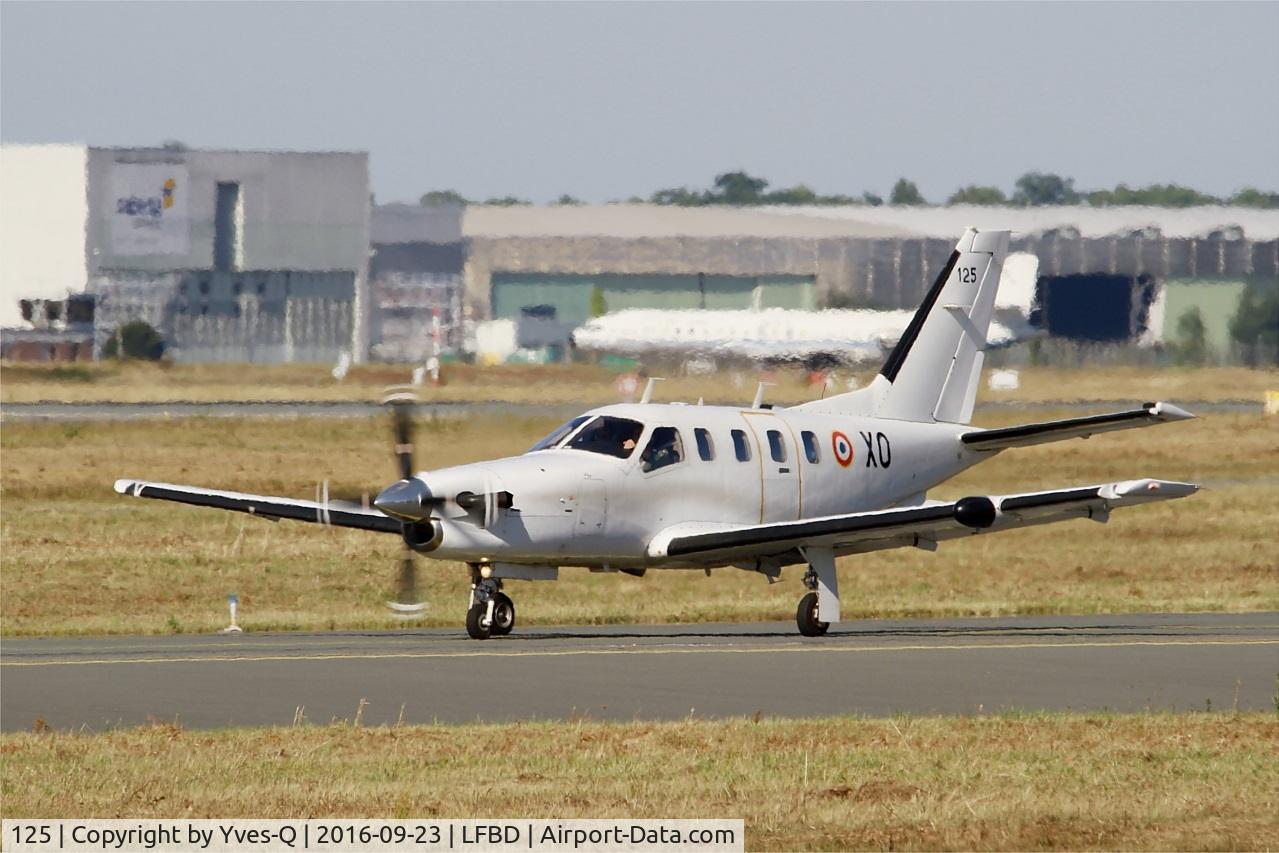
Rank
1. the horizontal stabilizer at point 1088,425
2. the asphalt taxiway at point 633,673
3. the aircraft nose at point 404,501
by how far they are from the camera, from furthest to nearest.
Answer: the horizontal stabilizer at point 1088,425
the aircraft nose at point 404,501
the asphalt taxiway at point 633,673

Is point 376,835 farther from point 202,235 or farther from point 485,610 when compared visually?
point 202,235

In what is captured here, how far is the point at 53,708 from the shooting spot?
16984mm

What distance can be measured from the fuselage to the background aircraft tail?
0.59 meters

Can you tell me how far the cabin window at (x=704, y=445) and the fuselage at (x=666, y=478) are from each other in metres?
0.02

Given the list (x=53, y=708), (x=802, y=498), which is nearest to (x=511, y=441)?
(x=802, y=498)

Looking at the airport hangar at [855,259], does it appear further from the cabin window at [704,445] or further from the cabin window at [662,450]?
the cabin window at [662,450]

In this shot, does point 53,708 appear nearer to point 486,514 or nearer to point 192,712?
point 192,712

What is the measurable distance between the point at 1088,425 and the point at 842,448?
3322 millimetres

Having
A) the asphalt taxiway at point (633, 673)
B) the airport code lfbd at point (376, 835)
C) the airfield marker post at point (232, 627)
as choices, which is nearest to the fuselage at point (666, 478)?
the asphalt taxiway at point (633, 673)

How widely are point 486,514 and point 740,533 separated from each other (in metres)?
3.38

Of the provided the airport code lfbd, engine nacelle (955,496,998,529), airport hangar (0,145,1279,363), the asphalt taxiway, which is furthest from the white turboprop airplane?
airport hangar (0,145,1279,363)

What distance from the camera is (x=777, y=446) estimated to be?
25.3 meters

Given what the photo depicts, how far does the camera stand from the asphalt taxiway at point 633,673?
54.7 ft

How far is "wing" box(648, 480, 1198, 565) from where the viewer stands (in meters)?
21.2
